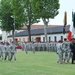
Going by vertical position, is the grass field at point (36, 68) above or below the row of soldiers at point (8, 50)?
below

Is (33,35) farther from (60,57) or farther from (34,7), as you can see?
(60,57)

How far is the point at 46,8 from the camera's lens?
62969 mm

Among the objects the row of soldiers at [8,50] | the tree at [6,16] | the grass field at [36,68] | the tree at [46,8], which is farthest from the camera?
the tree at [6,16]

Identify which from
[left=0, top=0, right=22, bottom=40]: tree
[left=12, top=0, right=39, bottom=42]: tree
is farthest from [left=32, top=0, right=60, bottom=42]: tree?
[left=0, top=0, right=22, bottom=40]: tree

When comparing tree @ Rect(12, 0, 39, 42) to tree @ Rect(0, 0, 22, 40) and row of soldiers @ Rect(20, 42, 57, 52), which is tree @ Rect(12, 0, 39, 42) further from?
row of soldiers @ Rect(20, 42, 57, 52)

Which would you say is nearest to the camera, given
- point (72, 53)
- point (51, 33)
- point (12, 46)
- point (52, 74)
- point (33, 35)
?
point (52, 74)

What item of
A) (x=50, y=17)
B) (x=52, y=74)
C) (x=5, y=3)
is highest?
(x=5, y=3)

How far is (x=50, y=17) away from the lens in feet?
207

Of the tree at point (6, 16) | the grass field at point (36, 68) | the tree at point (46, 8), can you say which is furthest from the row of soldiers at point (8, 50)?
the tree at point (6, 16)

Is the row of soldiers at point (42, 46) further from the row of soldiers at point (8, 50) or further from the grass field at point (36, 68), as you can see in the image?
the grass field at point (36, 68)

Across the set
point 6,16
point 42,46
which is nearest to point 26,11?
point 6,16

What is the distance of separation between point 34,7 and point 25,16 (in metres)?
11.4

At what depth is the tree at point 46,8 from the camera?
204 feet

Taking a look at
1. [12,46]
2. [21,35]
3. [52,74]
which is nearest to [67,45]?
[12,46]
